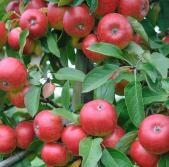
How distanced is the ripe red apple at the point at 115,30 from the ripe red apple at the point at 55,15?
130mm

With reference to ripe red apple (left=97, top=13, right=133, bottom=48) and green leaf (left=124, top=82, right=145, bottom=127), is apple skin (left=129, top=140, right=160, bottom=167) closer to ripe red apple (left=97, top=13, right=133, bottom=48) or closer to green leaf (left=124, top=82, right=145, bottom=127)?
green leaf (left=124, top=82, right=145, bottom=127)

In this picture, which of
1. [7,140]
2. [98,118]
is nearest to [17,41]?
[7,140]

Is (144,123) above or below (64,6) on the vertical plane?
below

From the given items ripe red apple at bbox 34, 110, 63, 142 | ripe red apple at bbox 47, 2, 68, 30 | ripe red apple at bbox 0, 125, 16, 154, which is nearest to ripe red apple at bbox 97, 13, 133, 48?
ripe red apple at bbox 47, 2, 68, 30

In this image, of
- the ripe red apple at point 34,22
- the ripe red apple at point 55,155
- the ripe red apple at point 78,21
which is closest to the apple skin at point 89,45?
the ripe red apple at point 78,21

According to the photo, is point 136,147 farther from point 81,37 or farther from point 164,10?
point 164,10

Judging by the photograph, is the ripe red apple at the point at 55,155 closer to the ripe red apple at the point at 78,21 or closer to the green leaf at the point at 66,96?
the green leaf at the point at 66,96

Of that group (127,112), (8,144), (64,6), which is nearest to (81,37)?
(64,6)

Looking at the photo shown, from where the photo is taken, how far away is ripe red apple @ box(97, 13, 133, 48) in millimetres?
1197

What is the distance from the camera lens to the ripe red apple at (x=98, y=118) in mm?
1085

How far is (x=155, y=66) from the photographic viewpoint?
3.63 feet

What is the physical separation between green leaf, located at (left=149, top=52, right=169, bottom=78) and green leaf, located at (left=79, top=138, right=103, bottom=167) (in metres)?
0.21

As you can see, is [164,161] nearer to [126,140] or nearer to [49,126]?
[126,140]

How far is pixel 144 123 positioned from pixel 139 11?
1.18 feet
